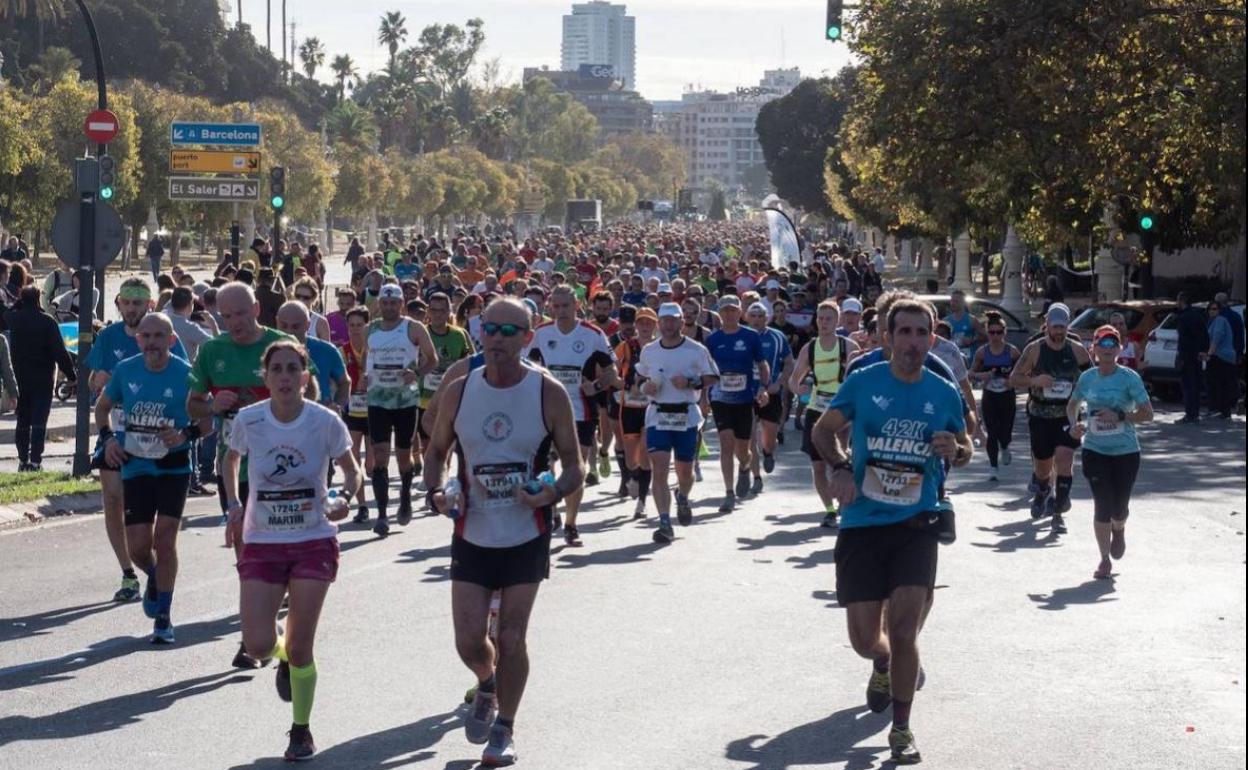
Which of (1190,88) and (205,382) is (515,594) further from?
(1190,88)

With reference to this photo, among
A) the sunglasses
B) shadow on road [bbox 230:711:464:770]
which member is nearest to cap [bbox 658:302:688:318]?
shadow on road [bbox 230:711:464:770]

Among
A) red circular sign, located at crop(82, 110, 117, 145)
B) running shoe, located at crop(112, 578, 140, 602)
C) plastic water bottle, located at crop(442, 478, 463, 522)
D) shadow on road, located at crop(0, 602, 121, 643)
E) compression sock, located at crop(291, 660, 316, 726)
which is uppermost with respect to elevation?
red circular sign, located at crop(82, 110, 117, 145)

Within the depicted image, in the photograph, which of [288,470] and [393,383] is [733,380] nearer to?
[393,383]

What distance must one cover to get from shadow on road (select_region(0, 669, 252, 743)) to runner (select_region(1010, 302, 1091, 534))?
7942 mm

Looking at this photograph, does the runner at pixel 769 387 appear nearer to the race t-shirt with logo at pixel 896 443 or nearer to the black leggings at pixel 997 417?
the black leggings at pixel 997 417

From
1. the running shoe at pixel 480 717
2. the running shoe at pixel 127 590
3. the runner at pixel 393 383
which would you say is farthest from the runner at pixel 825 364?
the running shoe at pixel 480 717

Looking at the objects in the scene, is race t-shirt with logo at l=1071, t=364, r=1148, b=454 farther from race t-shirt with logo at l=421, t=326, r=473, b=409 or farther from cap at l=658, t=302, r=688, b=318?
race t-shirt with logo at l=421, t=326, r=473, b=409

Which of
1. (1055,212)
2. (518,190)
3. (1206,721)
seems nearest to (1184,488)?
(1206,721)

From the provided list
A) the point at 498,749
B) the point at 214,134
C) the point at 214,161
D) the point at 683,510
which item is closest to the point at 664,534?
the point at 683,510

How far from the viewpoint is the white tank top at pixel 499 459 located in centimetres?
732

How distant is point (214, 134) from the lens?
38.8 metres

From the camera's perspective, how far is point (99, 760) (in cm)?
744

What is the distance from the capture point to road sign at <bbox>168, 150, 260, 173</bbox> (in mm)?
39344

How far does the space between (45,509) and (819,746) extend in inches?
367
